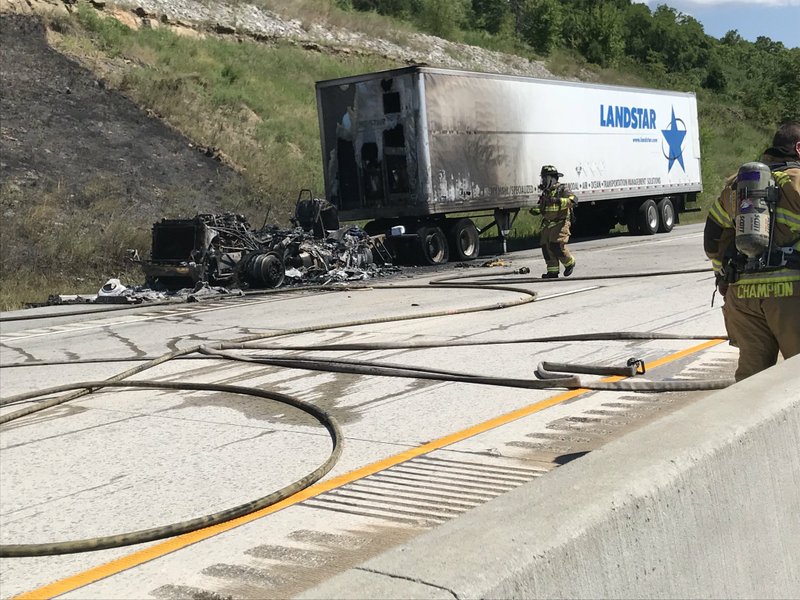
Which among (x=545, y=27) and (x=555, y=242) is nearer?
(x=555, y=242)

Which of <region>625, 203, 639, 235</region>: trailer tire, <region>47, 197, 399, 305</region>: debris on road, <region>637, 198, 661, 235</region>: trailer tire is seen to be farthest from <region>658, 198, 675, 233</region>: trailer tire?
<region>47, 197, 399, 305</region>: debris on road

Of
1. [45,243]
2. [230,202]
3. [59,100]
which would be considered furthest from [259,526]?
[59,100]

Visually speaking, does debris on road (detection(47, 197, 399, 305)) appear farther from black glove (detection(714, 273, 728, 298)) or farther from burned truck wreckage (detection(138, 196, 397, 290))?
black glove (detection(714, 273, 728, 298))

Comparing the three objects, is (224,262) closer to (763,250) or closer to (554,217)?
(554,217)

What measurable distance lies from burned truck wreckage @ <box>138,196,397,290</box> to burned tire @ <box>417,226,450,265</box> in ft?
4.44

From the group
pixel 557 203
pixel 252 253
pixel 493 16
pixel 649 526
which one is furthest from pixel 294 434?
pixel 493 16

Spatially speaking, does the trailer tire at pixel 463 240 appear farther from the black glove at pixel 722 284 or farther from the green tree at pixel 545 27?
the green tree at pixel 545 27

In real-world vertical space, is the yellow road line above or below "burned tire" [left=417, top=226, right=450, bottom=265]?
below

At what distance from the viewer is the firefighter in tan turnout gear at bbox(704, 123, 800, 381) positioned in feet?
17.0

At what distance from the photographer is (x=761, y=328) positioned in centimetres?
553

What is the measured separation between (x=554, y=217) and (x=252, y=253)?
17.5 ft

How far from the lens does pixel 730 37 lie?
13125cm

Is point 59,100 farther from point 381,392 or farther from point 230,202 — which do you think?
point 381,392

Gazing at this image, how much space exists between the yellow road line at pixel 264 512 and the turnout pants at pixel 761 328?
163 cm
